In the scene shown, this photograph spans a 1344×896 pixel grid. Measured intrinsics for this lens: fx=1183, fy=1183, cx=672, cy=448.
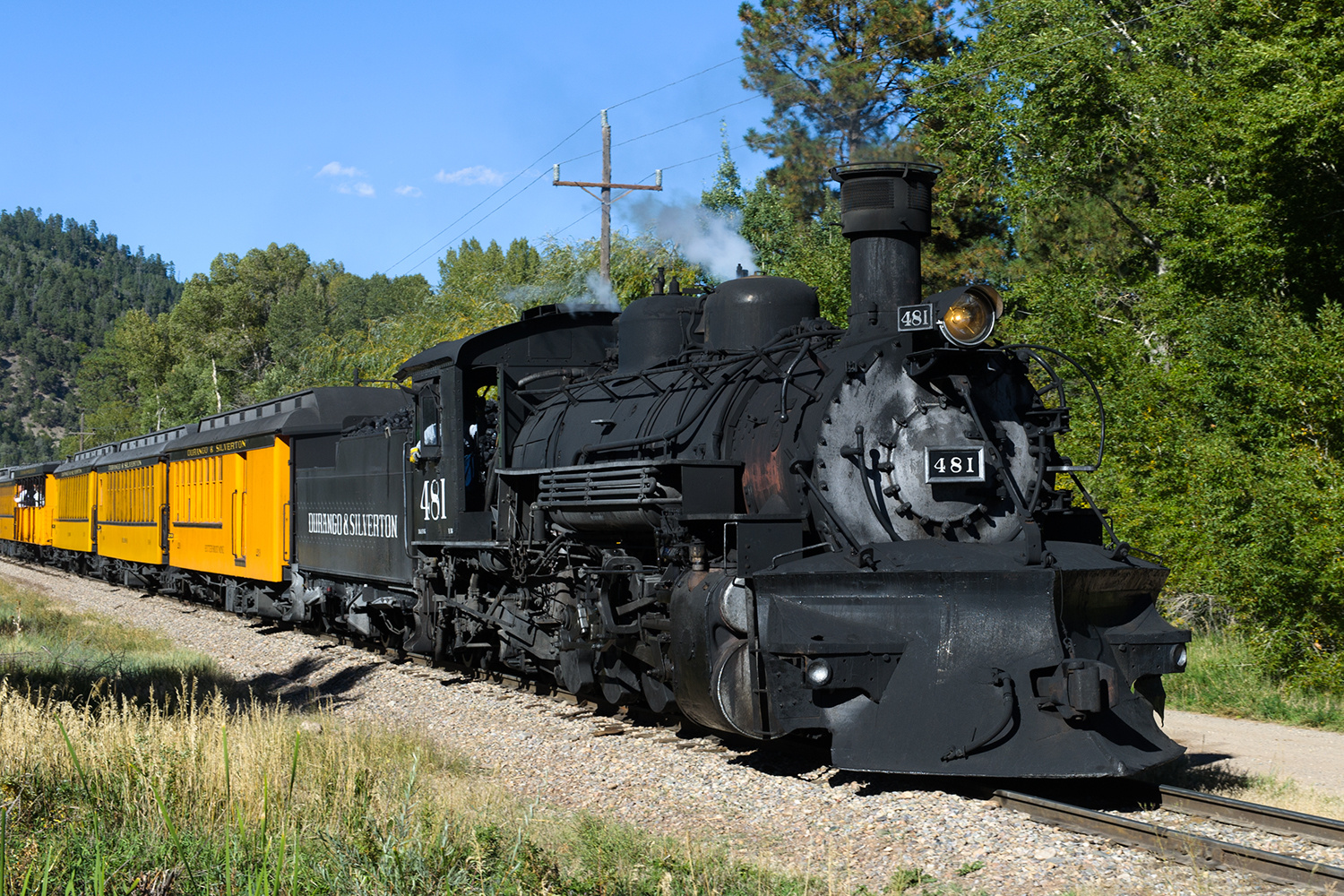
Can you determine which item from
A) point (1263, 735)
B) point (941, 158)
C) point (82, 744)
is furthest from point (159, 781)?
point (941, 158)

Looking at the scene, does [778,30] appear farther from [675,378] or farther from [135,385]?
[135,385]

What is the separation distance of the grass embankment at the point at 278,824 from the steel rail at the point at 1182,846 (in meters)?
1.71

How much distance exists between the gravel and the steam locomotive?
0.34 meters

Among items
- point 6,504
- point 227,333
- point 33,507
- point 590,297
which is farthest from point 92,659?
point 227,333

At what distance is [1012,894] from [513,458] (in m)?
6.82

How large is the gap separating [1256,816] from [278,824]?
15.7 feet

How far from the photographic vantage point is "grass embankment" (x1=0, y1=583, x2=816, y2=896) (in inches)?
183

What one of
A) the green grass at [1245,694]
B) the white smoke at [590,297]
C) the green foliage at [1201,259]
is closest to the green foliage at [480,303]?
the white smoke at [590,297]

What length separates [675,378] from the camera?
30.0 ft

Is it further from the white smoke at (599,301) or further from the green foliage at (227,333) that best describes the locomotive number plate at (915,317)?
the green foliage at (227,333)

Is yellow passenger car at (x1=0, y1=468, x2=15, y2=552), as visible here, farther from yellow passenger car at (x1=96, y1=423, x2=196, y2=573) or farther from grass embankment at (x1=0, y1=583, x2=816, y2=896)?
grass embankment at (x1=0, y1=583, x2=816, y2=896)

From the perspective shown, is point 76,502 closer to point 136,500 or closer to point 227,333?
point 136,500

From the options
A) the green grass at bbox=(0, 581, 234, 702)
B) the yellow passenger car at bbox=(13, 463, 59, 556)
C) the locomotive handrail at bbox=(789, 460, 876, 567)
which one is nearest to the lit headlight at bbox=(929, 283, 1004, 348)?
the locomotive handrail at bbox=(789, 460, 876, 567)

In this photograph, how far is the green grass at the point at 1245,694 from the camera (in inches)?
390
